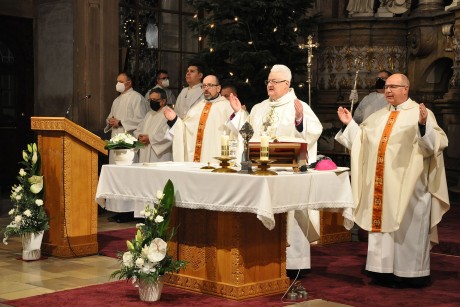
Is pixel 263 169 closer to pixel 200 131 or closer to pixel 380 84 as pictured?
pixel 200 131

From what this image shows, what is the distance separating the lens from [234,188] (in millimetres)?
6062

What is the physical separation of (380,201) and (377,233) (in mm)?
262

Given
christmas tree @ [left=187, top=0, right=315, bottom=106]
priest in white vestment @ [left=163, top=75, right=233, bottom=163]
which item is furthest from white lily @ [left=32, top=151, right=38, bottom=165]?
christmas tree @ [left=187, top=0, right=315, bottom=106]

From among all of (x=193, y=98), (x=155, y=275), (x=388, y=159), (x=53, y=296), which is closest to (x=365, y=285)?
(x=388, y=159)

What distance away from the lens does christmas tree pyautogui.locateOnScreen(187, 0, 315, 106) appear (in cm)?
1136

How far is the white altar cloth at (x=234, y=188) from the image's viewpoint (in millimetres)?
5973

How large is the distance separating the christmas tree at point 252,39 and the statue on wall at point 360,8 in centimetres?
239

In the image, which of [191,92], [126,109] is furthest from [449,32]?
[126,109]

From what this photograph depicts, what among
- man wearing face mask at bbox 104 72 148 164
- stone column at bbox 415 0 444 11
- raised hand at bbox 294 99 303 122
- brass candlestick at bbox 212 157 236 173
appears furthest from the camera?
stone column at bbox 415 0 444 11

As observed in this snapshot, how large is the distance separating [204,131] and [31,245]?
2.12 metres

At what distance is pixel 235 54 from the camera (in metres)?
11.3

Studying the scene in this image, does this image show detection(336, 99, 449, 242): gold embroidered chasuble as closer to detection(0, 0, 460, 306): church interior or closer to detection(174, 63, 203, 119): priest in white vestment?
detection(174, 63, 203, 119): priest in white vestment

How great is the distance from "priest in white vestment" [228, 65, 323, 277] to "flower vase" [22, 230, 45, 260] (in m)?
2.01

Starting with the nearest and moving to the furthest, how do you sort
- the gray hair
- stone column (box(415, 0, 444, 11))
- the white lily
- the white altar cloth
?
the white altar cloth
the gray hair
the white lily
stone column (box(415, 0, 444, 11))
